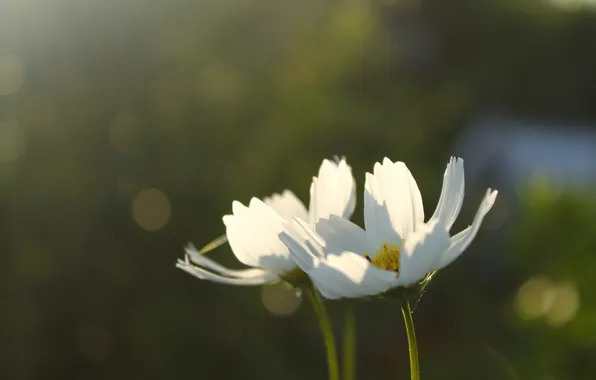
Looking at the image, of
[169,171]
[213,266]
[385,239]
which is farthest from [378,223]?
[169,171]

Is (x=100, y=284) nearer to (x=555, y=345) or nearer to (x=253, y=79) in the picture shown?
(x=253, y=79)

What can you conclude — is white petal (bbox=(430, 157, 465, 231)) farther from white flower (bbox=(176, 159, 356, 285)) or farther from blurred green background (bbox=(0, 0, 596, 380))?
blurred green background (bbox=(0, 0, 596, 380))

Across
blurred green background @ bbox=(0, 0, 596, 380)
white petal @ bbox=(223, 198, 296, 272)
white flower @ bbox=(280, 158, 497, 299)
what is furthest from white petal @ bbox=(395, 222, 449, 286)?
blurred green background @ bbox=(0, 0, 596, 380)

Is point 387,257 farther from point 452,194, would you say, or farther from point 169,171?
point 169,171

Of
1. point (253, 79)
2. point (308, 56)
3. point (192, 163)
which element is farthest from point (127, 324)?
point (308, 56)

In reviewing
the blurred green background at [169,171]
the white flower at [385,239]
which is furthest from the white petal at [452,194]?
the blurred green background at [169,171]

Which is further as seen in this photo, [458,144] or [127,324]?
[458,144]
